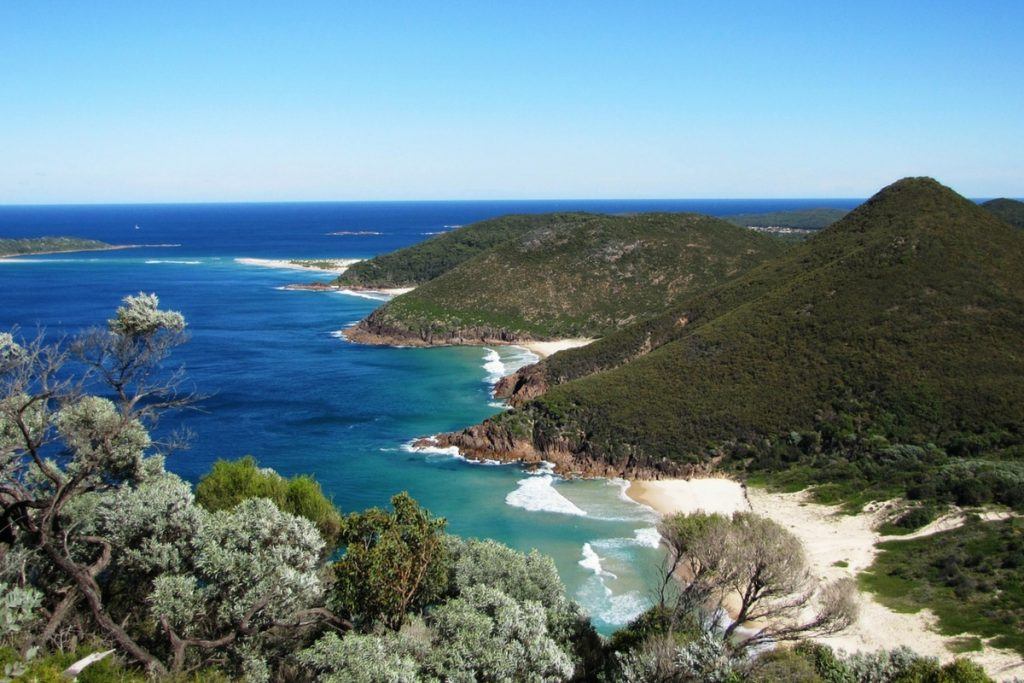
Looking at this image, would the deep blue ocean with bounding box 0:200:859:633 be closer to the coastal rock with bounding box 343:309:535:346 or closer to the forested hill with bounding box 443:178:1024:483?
the coastal rock with bounding box 343:309:535:346

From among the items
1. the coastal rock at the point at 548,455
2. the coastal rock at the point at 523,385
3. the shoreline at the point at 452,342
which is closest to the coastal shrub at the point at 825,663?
the coastal rock at the point at 548,455

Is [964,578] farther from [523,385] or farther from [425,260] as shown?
[425,260]

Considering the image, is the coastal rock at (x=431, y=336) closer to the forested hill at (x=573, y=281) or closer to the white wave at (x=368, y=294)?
the forested hill at (x=573, y=281)

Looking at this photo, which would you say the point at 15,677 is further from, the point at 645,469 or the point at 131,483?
the point at 645,469

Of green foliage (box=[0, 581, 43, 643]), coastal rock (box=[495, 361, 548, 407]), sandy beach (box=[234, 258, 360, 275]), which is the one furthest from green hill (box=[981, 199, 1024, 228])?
green foliage (box=[0, 581, 43, 643])

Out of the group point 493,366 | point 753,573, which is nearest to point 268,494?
point 753,573

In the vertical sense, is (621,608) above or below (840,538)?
below
